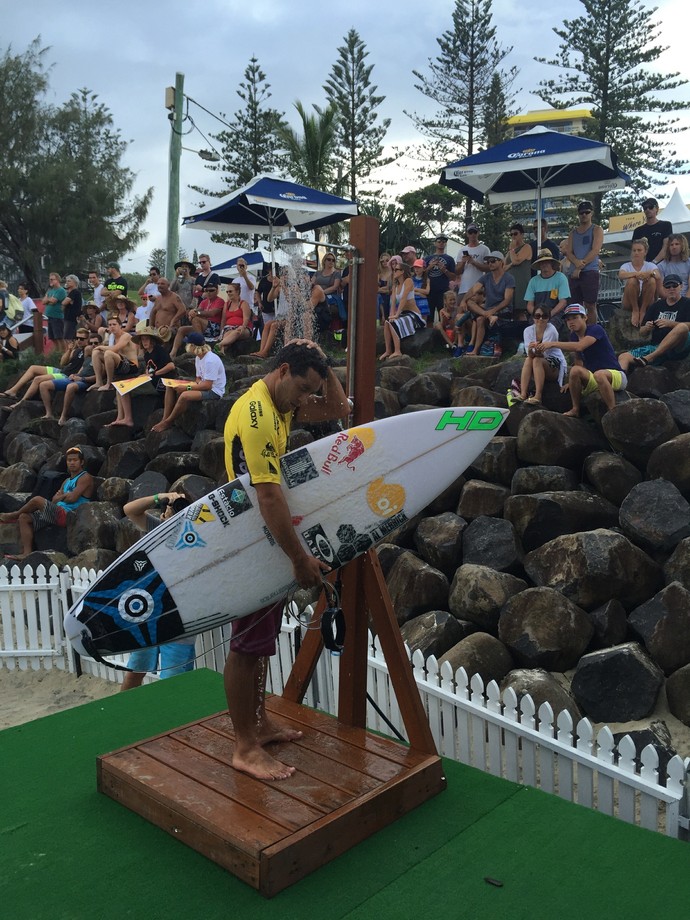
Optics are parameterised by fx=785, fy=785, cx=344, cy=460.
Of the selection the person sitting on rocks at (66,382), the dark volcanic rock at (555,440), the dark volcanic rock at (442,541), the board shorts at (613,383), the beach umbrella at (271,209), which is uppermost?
the beach umbrella at (271,209)

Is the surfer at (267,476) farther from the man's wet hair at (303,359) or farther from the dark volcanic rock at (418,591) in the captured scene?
the dark volcanic rock at (418,591)

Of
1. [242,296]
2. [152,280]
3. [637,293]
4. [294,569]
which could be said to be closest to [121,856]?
[294,569]

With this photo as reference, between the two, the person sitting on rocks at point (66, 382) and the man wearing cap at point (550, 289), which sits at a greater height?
the man wearing cap at point (550, 289)

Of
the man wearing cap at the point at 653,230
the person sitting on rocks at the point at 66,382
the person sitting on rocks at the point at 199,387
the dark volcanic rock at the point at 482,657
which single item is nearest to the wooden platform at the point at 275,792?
the dark volcanic rock at the point at 482,657

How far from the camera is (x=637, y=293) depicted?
823cm

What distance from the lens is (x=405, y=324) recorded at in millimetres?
10211

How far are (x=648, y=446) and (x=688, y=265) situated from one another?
300 centimetres

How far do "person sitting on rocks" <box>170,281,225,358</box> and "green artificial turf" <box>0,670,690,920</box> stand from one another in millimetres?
9246

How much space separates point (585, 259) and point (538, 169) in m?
2.66

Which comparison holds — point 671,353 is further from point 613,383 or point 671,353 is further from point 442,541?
point 442,541

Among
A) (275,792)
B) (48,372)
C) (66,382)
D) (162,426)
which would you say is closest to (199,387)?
(162,426)

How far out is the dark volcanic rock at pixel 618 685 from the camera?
15.6ft

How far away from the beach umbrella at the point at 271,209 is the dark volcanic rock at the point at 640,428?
6.04 metres

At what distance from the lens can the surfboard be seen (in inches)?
132
